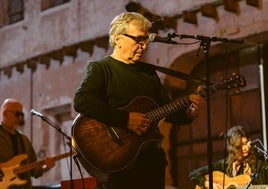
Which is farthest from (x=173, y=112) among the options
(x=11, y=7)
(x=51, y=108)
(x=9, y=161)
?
(x=11, y=7)

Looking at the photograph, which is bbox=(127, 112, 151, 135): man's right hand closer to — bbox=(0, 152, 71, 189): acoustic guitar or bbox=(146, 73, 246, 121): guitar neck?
bbox=(146, 73, 246, 121): guitar neck

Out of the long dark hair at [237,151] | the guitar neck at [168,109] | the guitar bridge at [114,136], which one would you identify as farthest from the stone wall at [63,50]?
the guitar bridge at [114,136]

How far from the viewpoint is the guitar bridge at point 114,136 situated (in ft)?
14.1

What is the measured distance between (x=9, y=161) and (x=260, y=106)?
12.9ft

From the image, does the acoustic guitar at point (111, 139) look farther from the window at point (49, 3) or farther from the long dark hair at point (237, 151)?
the window at point (49, 3)

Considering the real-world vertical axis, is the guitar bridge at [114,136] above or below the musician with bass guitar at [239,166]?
above

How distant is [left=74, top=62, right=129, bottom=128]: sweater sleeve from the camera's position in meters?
4.18

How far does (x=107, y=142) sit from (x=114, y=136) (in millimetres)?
61

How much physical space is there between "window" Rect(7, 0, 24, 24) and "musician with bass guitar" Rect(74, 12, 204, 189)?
31.2 feet

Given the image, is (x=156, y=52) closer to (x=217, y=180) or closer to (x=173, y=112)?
(x=217, y=180)

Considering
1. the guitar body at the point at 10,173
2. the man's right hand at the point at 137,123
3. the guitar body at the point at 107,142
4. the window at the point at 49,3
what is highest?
the window at the point at 49,3

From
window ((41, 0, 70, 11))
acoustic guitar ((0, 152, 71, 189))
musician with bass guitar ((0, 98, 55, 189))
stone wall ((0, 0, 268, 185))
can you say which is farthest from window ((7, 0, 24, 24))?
acoustic guitar ((0, 152, 71, 189))

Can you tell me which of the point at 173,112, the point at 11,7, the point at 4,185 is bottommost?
the point at 4,185

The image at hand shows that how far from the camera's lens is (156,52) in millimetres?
10383
